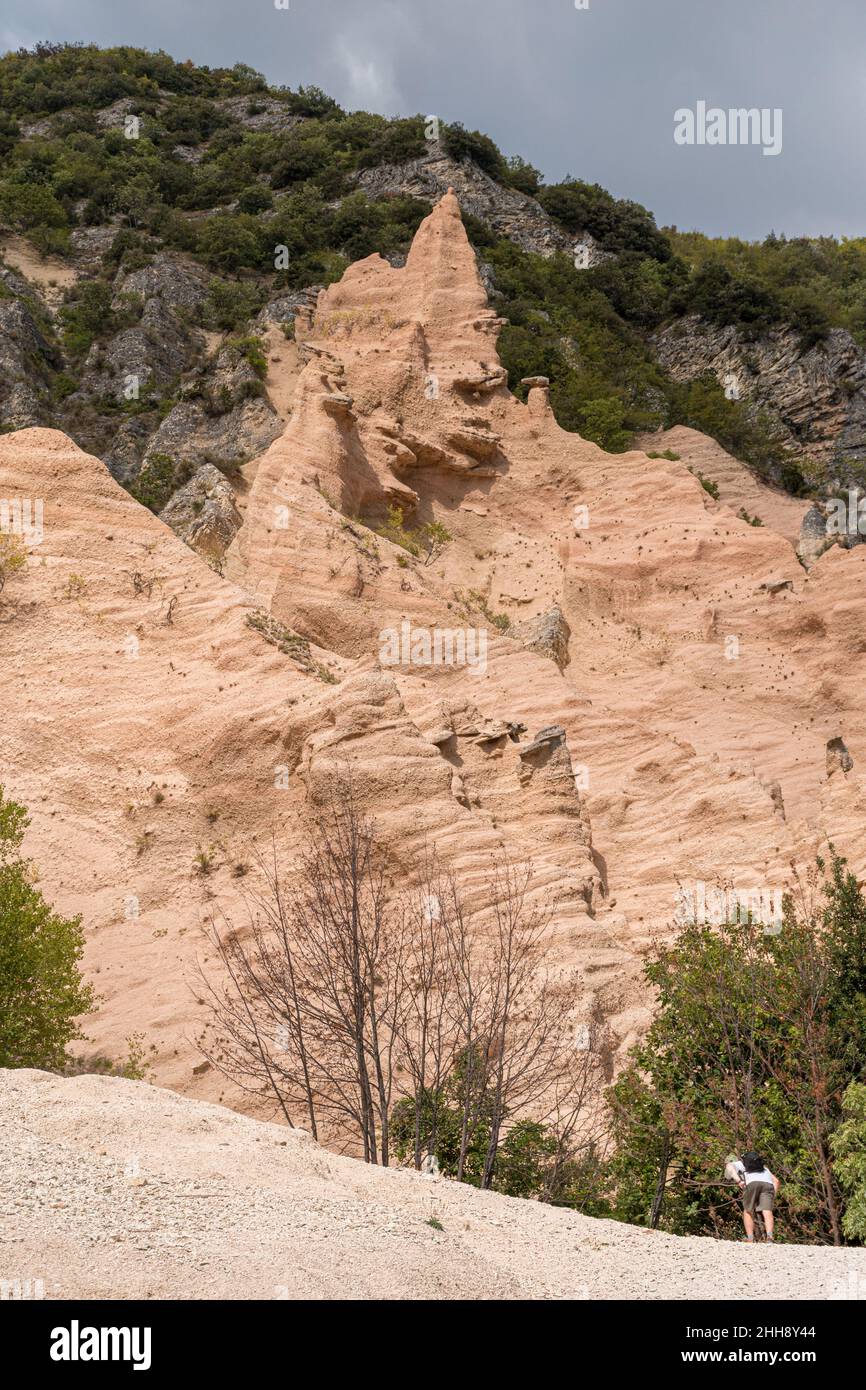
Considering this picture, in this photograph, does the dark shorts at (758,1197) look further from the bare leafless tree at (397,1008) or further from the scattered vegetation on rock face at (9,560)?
the scattered vegetation on rock face at (9,560)

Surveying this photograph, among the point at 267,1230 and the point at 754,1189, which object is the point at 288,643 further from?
the point at 267,1230

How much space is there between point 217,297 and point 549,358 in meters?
15.8

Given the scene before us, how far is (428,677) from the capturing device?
2973 centimetres

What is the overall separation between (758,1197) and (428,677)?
1740 centimetres

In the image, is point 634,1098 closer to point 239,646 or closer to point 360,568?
point 239,646

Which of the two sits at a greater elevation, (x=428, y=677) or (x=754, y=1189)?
(x=428, y=677)

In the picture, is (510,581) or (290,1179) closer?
(290,1179)

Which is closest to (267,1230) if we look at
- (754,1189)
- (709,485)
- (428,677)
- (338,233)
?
(754,1189)

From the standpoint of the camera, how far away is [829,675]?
33719 millimetres

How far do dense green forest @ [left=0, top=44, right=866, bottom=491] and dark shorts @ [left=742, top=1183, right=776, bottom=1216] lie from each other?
120 feet

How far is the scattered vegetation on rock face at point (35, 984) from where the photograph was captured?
18.2 m

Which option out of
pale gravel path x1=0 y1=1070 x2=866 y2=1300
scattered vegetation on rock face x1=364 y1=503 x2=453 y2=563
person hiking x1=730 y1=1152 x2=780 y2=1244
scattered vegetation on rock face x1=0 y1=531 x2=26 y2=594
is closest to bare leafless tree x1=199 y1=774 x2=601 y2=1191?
pale gravel path x1=0 y1=1070 x2=866 y2=1300

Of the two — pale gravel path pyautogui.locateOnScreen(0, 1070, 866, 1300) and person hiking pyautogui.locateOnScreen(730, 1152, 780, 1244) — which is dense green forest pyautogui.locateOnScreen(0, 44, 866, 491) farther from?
pale gravel path pyautogui.locateOnScreen(0, 1070, 866, 1300)
